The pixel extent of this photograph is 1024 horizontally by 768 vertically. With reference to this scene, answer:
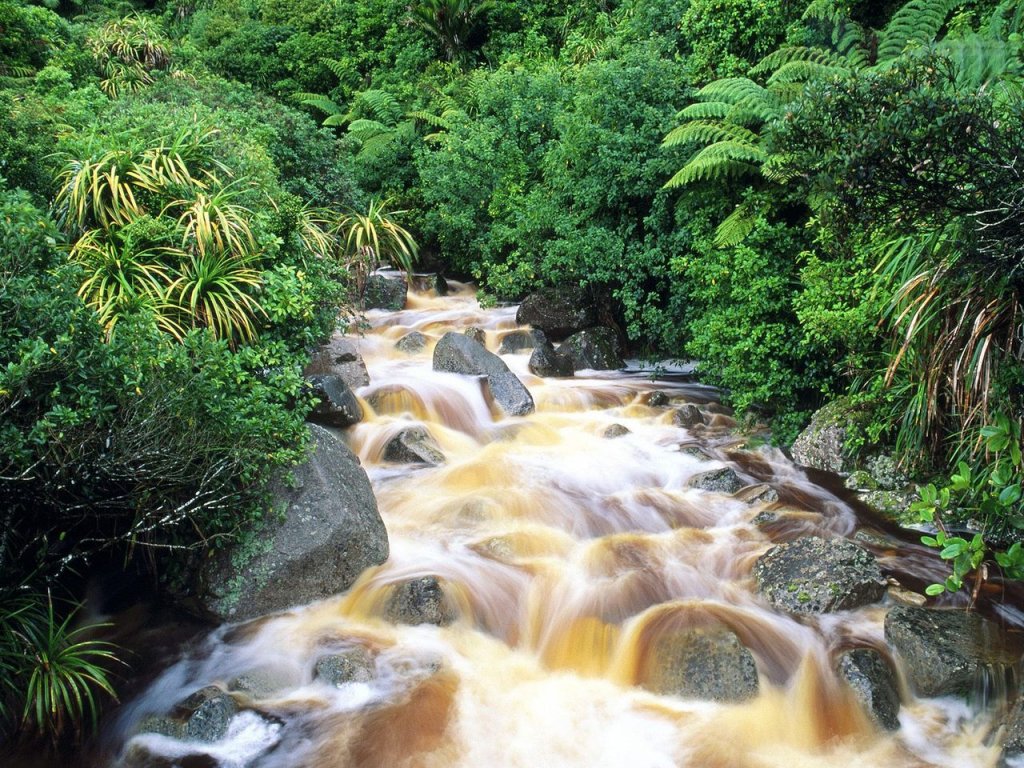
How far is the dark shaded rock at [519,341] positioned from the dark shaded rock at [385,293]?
225 centimetres

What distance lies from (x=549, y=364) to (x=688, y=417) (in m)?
2.28

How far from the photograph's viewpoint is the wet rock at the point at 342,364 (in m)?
8.80

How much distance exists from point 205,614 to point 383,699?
1.45 m

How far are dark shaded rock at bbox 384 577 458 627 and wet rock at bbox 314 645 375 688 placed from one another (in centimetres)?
46

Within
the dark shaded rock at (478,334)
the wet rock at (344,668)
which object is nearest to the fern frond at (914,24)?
the dark shaded rock at (478,334)

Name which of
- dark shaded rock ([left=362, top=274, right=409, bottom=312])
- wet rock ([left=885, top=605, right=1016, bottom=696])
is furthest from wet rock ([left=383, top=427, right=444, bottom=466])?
dark shaded rock ([left=362, top=274, right=409, bottom=312])

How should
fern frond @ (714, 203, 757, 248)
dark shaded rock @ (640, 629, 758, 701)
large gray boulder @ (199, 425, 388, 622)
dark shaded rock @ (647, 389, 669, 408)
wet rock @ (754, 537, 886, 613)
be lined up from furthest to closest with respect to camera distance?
dark shaded rock @ (647, 389, 669, 408), fern frond @ (714, 203, 757, 248), wet rock @ (754, 537, 886, 613), large gray boulder @ (199, 425, 388, 622), dark shaded rock @ (640, 629, 758, 701)

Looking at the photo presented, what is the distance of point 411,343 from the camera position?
10859 millimetres

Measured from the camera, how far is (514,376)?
375 inches

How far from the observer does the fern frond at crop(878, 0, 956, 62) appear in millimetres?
9078

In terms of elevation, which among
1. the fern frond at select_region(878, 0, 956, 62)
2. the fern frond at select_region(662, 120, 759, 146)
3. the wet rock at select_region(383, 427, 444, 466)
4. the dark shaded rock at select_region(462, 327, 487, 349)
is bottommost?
the wet rock at select_region(383, 427, 444, 466)

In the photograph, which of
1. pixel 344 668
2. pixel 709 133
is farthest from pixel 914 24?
pixel 344 668


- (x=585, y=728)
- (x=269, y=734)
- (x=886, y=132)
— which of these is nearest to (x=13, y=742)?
(x=269, y=734)

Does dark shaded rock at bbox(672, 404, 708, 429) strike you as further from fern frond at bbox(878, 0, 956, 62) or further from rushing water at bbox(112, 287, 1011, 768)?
fern frond at bbox(878, 0, 956, 62)
